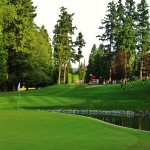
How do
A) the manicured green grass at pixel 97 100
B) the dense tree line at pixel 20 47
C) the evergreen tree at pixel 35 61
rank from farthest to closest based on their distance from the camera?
the evergreen tree at pixel 35 61 < the dense tree line at pixel 20 47 < the manicured green grass at pixel 97 100

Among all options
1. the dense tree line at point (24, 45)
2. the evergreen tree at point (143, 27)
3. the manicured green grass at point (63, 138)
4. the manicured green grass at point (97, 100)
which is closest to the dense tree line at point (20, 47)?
the dense tree line at point (24, 45)

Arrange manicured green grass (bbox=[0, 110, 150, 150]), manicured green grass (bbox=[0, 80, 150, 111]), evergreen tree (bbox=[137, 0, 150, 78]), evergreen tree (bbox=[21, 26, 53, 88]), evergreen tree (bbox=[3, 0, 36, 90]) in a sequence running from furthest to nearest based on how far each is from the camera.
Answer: evergreen tree (bbox=[137, 0, 150, 78])
evergreen tree (bbox=[21, 26, 53, 88])
evergreen tree (bbox=[3, 0, 36, 90])
manicured green grass (bbox=[0, 80, 150, 111])
manicured green grass (bbox=[0, 110, 150, 150])

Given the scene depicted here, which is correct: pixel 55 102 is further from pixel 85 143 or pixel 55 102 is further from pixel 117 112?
pixel 85 143

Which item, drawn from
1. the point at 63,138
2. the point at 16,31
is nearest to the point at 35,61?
the point at 16,31

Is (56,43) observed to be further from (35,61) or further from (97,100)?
(97,100)

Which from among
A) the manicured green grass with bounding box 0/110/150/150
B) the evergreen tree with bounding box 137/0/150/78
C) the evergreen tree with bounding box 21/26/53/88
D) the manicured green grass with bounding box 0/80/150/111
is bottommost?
the manicured green grass with bounding box 0/110/150/150

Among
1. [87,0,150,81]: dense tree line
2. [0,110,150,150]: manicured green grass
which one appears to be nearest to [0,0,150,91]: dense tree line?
[87,0,150,81]: dense tree line

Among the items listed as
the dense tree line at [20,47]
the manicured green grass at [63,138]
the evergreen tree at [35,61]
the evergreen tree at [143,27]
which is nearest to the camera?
the manicured green grass at [63,138]

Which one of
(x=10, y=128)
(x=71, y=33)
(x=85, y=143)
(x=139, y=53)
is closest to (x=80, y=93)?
(x=71, y=33)

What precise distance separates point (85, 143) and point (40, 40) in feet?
202

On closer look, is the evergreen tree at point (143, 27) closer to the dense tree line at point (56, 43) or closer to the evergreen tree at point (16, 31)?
the dense tree line at point (56, 43)

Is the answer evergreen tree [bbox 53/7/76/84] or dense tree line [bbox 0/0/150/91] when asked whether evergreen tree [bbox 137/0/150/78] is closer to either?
dense tree line [bbox 0/0/150/91]

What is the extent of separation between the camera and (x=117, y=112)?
40.2 m

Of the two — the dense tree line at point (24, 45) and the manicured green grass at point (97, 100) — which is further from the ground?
the dense tree line at point (24, 45)
